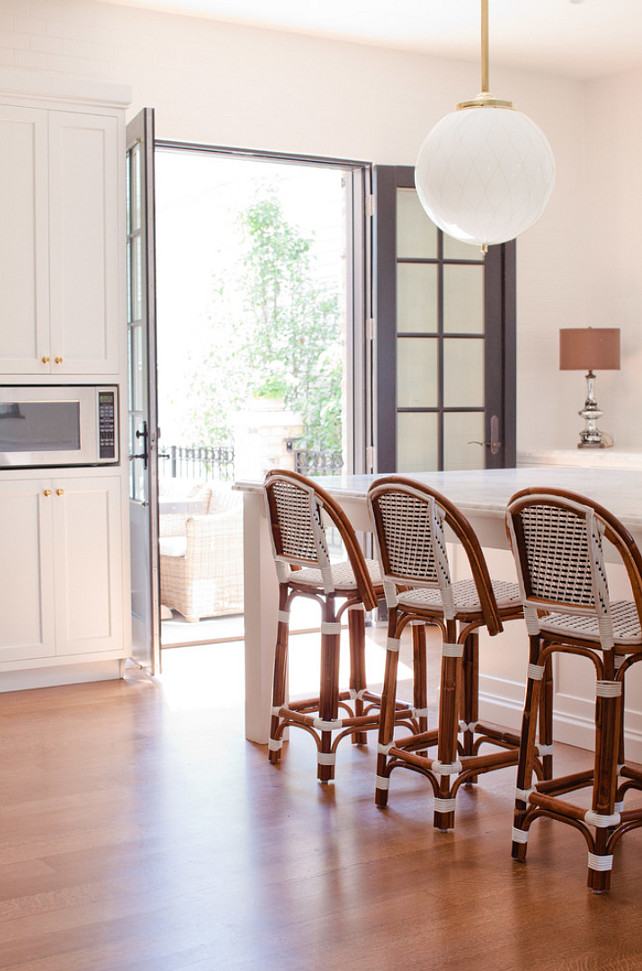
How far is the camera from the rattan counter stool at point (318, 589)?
3424 mm

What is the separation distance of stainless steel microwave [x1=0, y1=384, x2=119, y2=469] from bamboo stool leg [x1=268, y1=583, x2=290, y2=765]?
1.49 metres

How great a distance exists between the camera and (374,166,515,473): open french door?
5.93 m

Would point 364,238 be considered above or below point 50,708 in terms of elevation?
above

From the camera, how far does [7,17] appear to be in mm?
4977

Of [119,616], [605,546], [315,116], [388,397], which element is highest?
[315,116]

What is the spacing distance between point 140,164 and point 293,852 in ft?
10.1

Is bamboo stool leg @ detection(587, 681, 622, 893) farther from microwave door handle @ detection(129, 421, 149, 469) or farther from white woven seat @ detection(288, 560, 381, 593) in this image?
microwave door handle @ detection(129, 421, 149, 469)

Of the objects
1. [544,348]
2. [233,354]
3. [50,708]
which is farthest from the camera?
[233,354]

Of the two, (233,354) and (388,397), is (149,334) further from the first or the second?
(233,354)

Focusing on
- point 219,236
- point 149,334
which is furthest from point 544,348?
point 219,236

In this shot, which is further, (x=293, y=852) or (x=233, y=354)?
(x=233, y=354)

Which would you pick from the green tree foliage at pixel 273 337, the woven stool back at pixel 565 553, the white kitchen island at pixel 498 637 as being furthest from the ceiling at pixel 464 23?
the green tree foliage at pixel 273 337

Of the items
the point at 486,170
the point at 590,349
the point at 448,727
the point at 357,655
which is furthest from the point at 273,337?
the point at 448,727

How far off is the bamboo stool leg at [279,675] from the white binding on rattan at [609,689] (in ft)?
4.13
